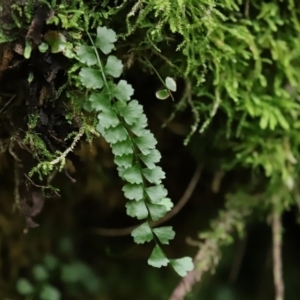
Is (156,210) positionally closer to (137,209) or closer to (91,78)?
(137,209)

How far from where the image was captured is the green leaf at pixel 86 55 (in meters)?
0.69

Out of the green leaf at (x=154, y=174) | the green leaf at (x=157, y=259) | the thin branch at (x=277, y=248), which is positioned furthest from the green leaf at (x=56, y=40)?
the thin branch at (x=277, y=248)

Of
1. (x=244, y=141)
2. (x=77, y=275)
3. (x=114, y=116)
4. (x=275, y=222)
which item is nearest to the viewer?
(x=114, y=116)

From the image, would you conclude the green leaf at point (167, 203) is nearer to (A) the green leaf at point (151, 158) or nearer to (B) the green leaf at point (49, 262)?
(A) the green leaf at point (151, 158)

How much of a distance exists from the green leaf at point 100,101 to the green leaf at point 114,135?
0.10 feet

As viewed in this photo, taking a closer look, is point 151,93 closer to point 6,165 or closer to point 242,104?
point 242,104

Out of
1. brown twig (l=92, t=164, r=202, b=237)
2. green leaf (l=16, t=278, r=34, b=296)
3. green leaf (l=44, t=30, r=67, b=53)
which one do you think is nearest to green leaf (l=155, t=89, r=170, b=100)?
green leaf (l=44, t=30, r=67, b=53)

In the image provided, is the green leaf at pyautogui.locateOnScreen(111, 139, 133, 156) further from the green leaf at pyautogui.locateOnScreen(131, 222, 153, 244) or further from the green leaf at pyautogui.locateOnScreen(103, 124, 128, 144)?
the green leaf at pyautogui.locateOnScreen(131, 222, 153, 244)

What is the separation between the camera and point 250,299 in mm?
1512

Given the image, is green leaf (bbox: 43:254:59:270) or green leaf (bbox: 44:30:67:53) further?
green leaf (bbox: 43:254:59:270)

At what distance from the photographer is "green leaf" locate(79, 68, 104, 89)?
2.23ft

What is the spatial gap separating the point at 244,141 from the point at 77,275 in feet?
2.04

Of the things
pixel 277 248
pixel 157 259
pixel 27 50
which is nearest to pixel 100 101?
pixel 27 50

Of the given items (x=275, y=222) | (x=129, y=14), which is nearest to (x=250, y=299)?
(x=275, y=222)
